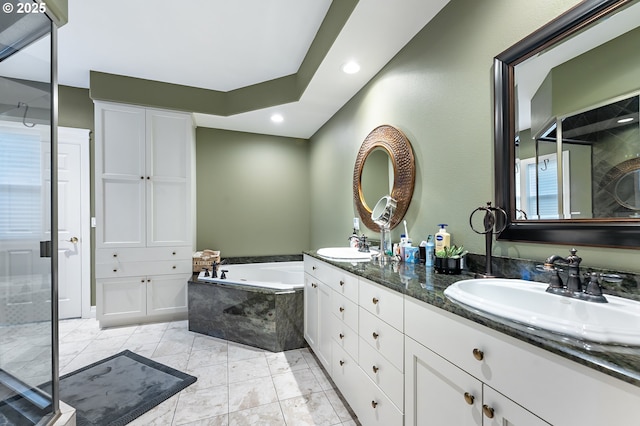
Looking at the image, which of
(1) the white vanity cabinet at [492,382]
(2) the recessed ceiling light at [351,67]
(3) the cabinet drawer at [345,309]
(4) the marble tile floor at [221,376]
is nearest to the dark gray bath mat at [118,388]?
(4) the marble tile floor at [221,376]

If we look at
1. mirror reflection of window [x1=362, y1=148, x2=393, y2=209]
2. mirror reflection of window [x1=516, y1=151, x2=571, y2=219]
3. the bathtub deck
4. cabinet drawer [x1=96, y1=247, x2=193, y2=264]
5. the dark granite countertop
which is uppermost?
mirror reflection of window [x1=362, y1=148, x2=393, y2=209]

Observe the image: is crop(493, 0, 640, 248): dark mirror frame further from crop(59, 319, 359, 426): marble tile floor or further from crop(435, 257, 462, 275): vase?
crop(59, 319, 359, 426): marble tile floor

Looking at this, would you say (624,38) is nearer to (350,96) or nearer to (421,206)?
(421,206)

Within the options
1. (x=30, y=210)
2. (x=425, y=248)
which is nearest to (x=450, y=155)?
(x=425, y=248)

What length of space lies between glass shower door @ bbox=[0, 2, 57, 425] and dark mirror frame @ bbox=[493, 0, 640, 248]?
2.18m

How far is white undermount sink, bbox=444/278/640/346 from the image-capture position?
580 millimetres

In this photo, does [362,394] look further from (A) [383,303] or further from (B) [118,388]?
(B) [118,388]

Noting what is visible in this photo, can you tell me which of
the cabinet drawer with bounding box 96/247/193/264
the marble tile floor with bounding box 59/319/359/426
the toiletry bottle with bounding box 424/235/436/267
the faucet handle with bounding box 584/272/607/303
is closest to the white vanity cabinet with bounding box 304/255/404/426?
the marble tile floor with bounding box 59/319/359/426

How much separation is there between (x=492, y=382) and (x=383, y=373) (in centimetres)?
59

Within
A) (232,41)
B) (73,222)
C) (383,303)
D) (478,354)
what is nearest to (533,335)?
(478,354)

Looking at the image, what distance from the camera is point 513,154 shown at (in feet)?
4.04

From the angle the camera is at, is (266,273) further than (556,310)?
Yes

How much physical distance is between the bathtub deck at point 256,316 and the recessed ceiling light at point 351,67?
6.30ft

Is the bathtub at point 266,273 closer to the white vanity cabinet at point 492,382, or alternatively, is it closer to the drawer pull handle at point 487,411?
the white vanity cabinet at point 492,382
